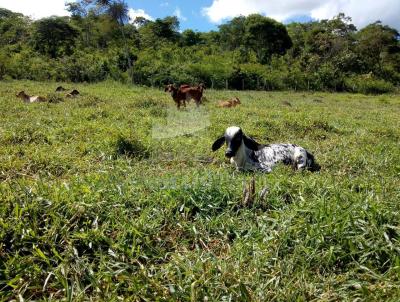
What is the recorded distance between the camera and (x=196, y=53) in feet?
114

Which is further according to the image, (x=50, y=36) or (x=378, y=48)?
(x=378, y=48)

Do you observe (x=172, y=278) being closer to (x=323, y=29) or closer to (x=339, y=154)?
(x=339, y=154)

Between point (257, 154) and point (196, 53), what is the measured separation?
1170 inches

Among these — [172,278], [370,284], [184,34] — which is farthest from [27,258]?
[184,34]

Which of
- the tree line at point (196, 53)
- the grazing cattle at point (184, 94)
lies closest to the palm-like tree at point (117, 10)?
the tree line at point (196, 53)

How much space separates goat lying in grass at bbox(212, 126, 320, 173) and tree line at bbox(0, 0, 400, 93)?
65.7ft

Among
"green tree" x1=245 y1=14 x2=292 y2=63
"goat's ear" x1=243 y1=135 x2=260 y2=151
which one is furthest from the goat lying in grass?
"green tree" x1=245 y1=14 x2=292 y2=63

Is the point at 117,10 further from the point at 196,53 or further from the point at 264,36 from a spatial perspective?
the point at 264,36

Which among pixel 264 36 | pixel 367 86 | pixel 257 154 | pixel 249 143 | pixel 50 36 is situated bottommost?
pixel 367 86

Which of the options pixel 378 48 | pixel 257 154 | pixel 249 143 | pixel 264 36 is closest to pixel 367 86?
pixel 378 48

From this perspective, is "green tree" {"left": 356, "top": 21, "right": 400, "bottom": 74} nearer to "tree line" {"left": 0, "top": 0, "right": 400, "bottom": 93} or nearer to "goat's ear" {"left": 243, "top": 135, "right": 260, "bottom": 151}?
"tree line" {"left": 0, "top": 0, "right": 400, "bottom": 93}

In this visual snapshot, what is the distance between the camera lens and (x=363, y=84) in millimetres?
Result: 32562

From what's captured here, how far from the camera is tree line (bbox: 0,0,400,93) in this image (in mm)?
26500

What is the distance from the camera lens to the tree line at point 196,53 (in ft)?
86.9
